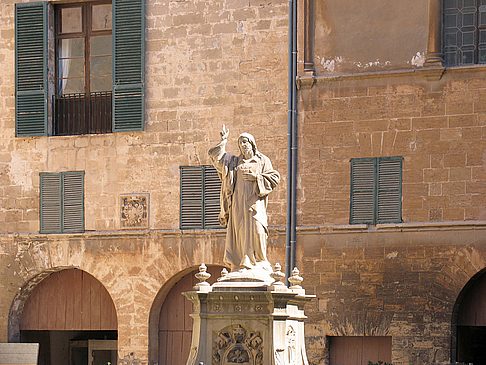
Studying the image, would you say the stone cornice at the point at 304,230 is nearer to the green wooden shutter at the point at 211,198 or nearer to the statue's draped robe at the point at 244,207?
the green wooden shutter at the point at 211,198

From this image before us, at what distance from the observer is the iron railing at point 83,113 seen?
2280 cm

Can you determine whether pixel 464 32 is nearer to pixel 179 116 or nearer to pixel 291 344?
pixel 179 116

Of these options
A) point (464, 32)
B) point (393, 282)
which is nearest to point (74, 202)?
point (393, 282)

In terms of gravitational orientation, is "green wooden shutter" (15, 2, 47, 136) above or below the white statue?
above

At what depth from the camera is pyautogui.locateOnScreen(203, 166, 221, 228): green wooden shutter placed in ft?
71.5

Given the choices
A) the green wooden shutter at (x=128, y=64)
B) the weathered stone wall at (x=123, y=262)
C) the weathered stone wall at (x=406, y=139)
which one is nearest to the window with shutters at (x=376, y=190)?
the weathered stone wall at (x=406, y=139)

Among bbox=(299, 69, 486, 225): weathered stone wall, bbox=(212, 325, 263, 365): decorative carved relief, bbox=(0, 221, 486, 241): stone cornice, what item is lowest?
bbox=(212, 325, 263, 365): decorative carved relief

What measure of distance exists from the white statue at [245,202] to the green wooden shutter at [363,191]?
459cm

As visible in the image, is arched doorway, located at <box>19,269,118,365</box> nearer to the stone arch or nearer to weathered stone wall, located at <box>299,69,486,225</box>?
the stone arch

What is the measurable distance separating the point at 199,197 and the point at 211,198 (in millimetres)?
185

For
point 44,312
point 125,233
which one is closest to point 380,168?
point 125,233

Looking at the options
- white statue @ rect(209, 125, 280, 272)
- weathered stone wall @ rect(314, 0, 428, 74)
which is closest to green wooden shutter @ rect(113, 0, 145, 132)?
weathered stone wall @ rect(314, 0, 428, 74)

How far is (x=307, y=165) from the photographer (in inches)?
835

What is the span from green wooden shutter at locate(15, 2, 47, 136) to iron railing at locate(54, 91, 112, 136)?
1.16 ft
